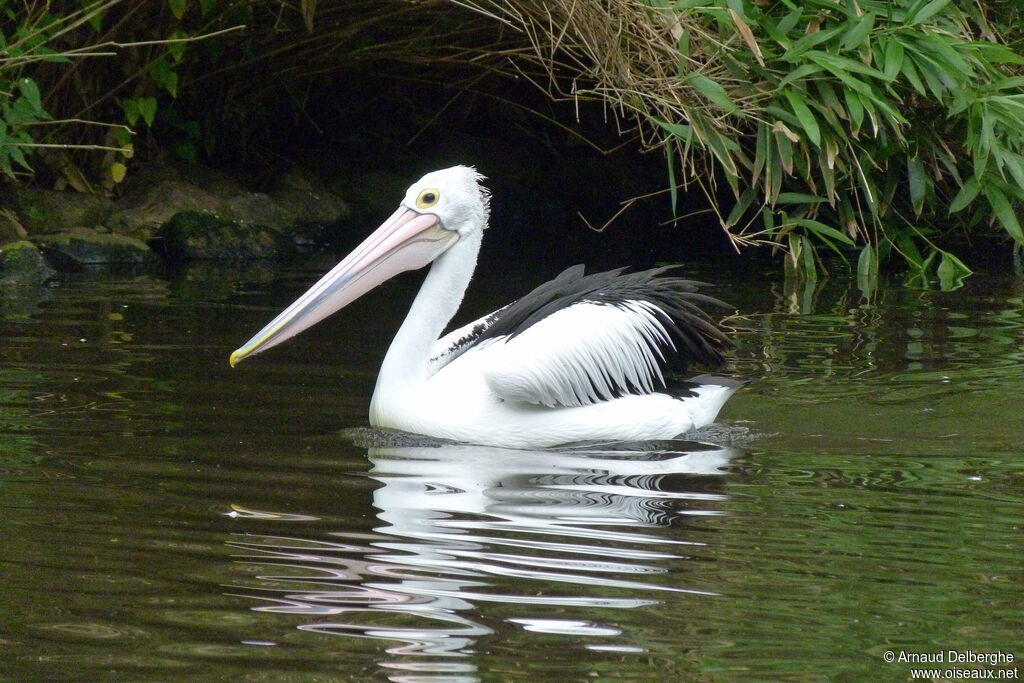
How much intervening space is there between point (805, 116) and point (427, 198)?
8.43 ft

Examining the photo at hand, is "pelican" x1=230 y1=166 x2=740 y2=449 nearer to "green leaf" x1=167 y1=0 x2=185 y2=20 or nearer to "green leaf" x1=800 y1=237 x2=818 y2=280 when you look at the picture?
"green leaf" x1=800 y1=237 x2=818 y2=280

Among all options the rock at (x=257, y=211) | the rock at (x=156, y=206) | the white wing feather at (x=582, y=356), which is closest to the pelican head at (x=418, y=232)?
the white wing feather at (x=582, y=356)

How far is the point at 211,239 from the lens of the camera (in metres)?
9.20

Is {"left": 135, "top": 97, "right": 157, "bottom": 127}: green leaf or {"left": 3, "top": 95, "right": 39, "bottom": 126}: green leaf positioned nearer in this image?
{"left": 3, "top": 95, "right": 39, "bottom": 126}: green leaf

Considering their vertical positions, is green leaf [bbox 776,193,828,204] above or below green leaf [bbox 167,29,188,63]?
below

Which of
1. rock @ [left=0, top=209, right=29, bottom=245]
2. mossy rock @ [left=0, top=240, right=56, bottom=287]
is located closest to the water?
mossy rock @ [left=0, top=240, right=56, bottom=287]

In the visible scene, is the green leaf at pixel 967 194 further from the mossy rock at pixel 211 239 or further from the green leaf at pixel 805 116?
the mossy rock at pixel 211 239

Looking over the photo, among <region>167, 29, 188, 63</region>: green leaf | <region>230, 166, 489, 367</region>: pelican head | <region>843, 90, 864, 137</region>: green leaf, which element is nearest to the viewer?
<region>230, 166, 489, 367</region>: pelican head

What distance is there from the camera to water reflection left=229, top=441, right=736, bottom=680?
264 cm

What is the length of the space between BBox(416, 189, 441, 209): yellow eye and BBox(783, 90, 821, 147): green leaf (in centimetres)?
248

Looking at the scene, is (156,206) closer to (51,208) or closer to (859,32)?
(51,208)

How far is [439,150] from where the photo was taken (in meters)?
12.3

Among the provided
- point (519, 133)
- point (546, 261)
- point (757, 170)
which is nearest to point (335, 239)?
point (546, 261)
